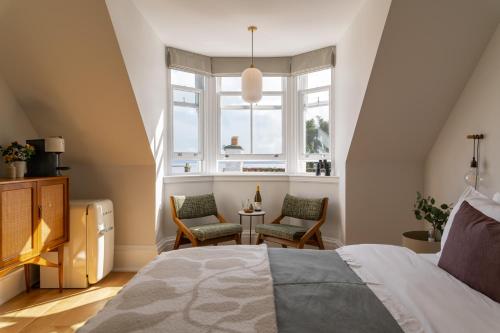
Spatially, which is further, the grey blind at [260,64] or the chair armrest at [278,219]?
the grey blind at [260,64]

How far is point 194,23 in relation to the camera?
3439 mm

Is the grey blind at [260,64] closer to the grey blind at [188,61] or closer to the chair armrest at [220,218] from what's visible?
the grey blind at [188,61]

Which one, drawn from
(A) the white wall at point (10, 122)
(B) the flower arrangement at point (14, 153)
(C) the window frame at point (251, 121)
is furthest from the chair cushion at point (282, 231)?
(A) the white wall at point (10, 122)

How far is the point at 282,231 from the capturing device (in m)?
3.70

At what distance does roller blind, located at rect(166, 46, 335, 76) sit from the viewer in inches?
165

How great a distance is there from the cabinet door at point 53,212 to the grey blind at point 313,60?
2.99m

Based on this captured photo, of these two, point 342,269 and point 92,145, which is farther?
point 92,145

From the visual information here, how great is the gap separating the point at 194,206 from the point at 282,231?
1.09 meters

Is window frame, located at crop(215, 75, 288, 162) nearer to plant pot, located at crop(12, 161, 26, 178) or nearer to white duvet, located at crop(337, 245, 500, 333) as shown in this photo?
plant pot, located at crop(12, 161, 26, 178)

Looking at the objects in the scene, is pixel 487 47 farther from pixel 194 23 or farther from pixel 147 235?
pixel 147 235

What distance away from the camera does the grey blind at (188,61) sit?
410cm

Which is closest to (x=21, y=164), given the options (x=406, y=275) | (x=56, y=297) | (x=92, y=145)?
(x=92, y=145)

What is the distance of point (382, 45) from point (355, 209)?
177cm

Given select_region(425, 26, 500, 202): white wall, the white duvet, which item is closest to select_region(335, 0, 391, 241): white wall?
select_region(425, 26, 500, 202): white wall
